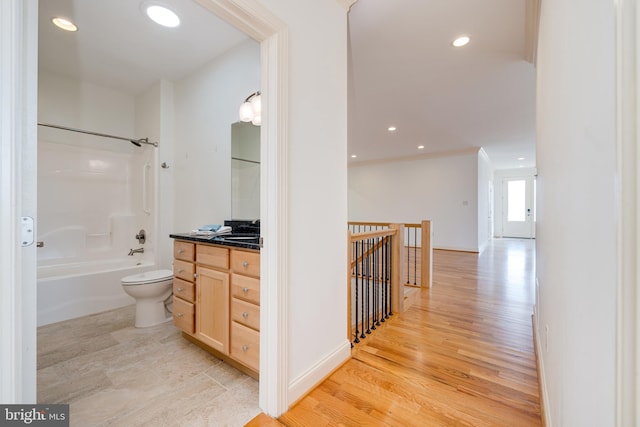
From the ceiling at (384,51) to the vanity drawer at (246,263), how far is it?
197cm

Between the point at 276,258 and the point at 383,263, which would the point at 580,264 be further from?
the point at 383,263

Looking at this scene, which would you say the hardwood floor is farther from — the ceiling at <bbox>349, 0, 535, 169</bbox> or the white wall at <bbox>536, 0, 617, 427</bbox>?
the ceiling at <bbox>349, 0, 535, 169</bbox>

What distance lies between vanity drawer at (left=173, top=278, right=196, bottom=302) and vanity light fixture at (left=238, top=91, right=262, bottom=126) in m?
1.46

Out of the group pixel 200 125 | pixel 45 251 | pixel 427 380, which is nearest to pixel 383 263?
pixel 427 380

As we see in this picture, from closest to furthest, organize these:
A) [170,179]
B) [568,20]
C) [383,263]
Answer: [568,20] < [383,263] < [170,179]

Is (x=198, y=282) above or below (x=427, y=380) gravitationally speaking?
above

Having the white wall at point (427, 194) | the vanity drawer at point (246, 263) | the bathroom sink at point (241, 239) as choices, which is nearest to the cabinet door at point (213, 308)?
the vanity drawer at point (246, 263)

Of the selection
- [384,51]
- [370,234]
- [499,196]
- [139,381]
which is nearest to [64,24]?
[384,51]

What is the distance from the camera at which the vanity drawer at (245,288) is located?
5.14 ft

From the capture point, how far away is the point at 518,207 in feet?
32.4

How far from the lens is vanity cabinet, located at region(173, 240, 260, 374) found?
1592mm

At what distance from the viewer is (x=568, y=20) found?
846 mm

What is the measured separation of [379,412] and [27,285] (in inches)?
61.1

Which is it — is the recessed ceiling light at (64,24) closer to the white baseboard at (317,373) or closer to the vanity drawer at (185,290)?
the vanity drawer at (185,290)
